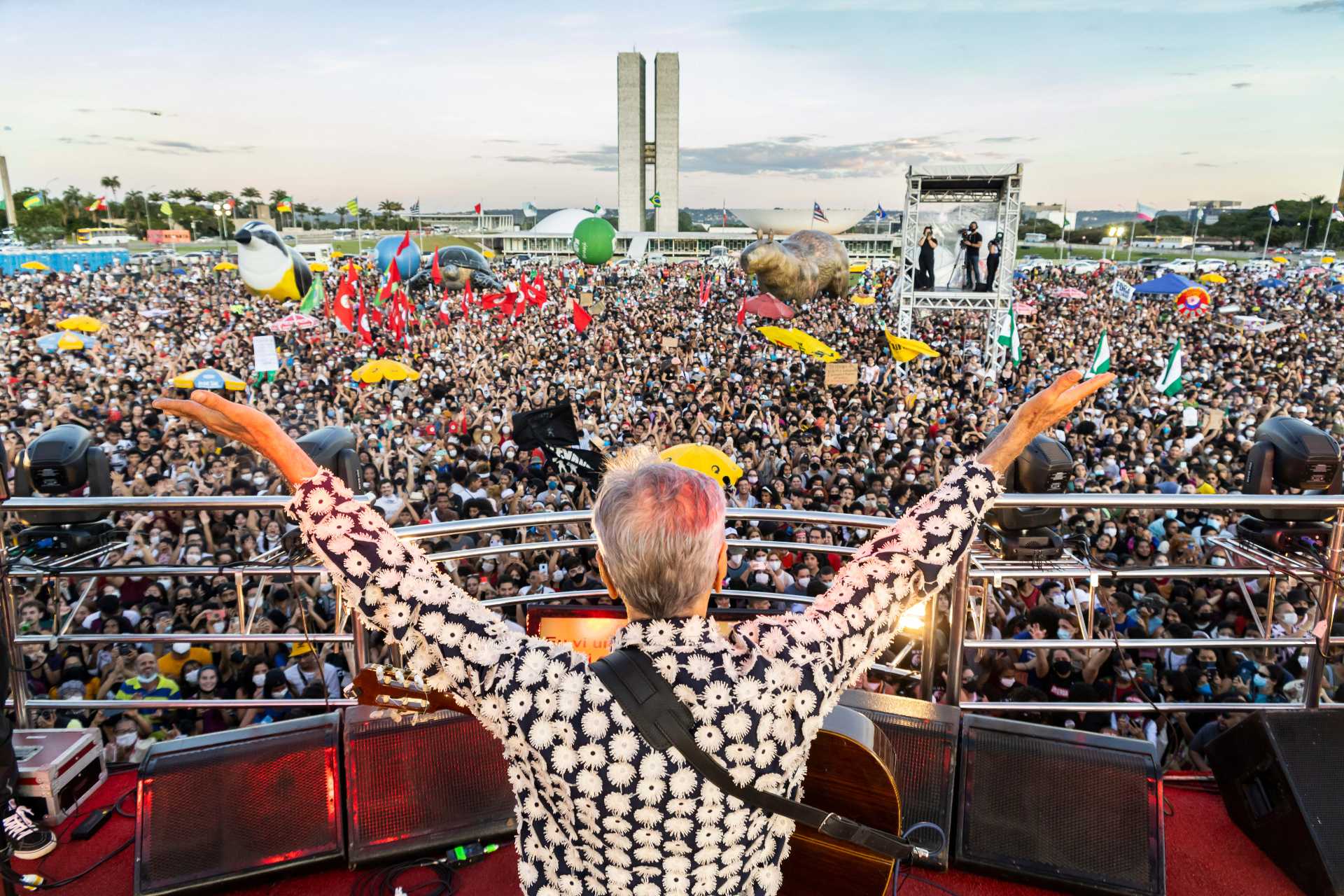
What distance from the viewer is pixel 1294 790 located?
2545 mm

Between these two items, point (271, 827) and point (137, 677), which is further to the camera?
point (137, 677)

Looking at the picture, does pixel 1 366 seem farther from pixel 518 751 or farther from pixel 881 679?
pixel 518 751

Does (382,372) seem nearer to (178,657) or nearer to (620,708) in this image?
(178,657)

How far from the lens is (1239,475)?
1030cm

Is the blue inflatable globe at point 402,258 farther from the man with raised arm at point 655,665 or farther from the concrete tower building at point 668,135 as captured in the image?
the concrete tower building at point 668,135

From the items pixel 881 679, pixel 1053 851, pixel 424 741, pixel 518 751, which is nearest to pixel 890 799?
pixel 518 751

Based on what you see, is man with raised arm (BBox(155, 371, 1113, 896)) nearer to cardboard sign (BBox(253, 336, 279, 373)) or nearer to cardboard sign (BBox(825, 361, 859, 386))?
cardboard sign (BBox(825, 361, 859, 386))

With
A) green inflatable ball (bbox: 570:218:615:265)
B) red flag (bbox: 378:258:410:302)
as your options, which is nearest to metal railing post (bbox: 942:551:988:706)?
red flag (bbox: 378:258:410:302)

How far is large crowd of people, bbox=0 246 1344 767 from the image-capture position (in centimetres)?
493

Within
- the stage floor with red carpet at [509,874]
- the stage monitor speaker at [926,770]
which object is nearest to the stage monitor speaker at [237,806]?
the stage floor with red carpet at [509,874]

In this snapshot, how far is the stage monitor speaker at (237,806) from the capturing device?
2.44 m

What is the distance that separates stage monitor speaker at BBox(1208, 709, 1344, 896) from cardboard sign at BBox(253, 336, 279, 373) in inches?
531

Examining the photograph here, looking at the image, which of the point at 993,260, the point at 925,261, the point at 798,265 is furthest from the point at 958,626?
the point at 798,265

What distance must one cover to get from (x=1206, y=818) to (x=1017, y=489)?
133cm
